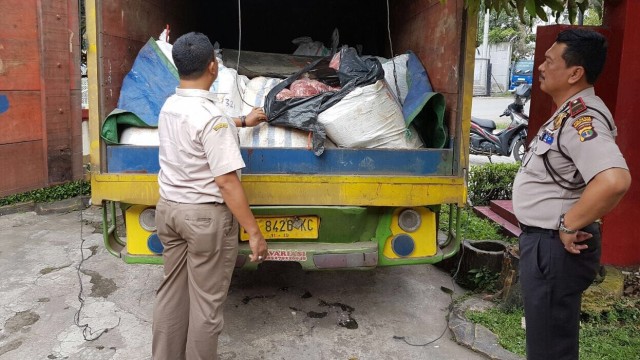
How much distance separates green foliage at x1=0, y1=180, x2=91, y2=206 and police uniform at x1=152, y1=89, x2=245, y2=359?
13.4 ft

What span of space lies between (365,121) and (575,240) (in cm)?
133

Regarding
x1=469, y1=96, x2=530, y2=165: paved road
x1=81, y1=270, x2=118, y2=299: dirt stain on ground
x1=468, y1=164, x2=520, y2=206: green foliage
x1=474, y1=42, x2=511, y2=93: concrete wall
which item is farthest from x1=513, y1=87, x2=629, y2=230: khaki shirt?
x1=474, y1=42, x2=511, y2=93: concrete wall

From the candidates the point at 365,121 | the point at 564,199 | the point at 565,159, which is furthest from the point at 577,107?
the point at 365,121

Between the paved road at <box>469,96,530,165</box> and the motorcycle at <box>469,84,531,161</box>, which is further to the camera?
the paved road at <box>469,96,530,165</box>

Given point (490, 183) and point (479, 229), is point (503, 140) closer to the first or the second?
point (490, 183)

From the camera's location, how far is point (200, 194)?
2307 mm

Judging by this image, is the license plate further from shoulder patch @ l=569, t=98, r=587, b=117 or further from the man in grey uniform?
shoulder patch @ l=569, t=98, r=587, b=117

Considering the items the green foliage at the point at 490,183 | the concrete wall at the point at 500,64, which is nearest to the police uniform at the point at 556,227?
the green foliage at the point at 490,183

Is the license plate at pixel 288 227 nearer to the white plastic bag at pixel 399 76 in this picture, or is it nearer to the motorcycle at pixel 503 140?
the white plastic bag at pixel 399 76

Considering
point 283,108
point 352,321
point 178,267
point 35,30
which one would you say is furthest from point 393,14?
point 35,30

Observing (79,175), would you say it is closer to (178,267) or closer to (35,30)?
(35,30)

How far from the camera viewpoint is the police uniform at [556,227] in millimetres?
1881

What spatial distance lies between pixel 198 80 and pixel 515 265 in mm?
2247

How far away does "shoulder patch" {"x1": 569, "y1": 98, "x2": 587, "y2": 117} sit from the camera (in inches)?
74.4
